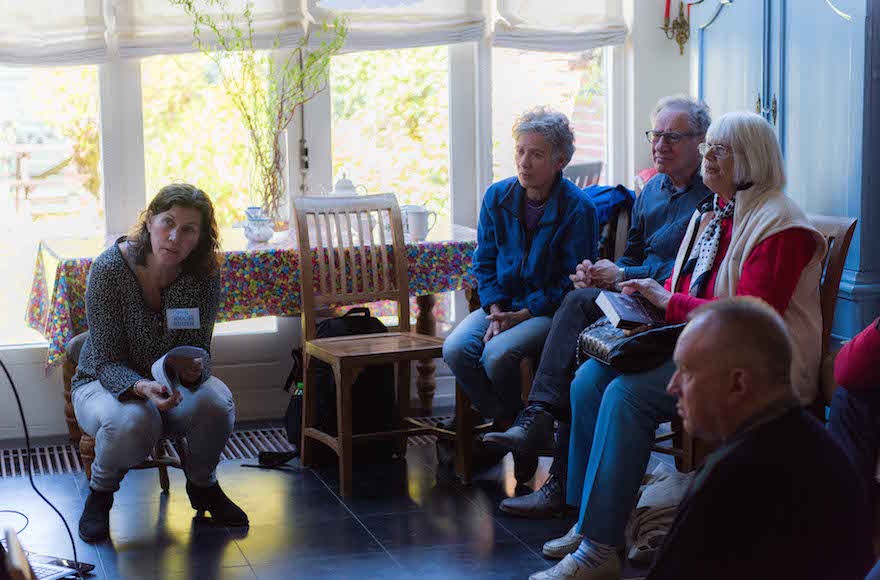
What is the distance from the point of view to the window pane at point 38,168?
419 centimetres

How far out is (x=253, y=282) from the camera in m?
3.88

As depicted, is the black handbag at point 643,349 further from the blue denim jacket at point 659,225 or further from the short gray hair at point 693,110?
the short gray hair at point 693,110

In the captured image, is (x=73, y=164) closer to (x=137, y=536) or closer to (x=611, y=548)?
(x=137, y=536)

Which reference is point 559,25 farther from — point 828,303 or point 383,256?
point 828,303

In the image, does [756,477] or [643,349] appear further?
[643,349]

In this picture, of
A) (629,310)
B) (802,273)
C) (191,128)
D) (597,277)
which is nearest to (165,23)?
(191,128)

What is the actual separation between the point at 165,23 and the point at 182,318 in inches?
60.3

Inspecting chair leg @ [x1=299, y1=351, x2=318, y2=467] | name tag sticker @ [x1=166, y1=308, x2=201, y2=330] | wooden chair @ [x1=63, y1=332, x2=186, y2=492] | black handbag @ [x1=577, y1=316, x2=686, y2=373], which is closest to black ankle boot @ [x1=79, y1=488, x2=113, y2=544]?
wooden chair @ [x1=63, y1=332, x2=186, y2=492]

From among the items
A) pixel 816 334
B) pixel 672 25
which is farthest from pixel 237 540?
pixel 672 25

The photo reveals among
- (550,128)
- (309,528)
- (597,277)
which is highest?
(550,128)

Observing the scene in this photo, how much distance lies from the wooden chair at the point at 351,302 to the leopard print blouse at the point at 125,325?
51 centimetres

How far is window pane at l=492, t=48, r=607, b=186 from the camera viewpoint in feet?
15.3

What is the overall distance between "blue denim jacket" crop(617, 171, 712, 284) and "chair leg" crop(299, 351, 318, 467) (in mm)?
1130

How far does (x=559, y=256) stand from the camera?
3.53 meters
